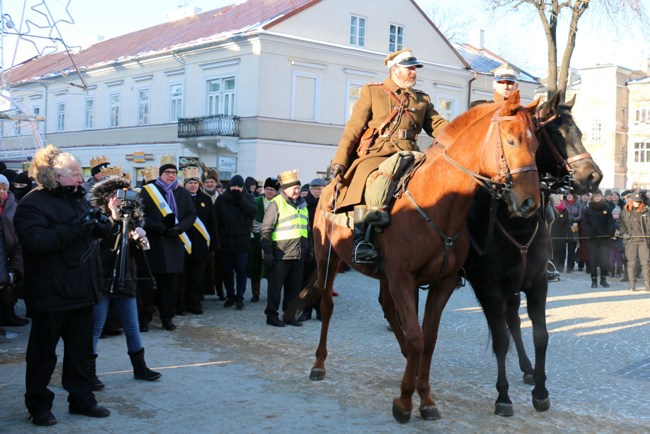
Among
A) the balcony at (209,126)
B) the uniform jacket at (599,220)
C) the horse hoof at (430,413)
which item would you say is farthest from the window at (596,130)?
the horse hoof at (430,413)

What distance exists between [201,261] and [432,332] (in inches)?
224

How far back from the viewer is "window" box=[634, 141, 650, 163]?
6706cm

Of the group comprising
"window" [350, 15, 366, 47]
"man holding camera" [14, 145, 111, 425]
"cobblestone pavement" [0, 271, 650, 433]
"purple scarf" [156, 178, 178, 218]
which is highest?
"window" [350, 15, 366, 47]

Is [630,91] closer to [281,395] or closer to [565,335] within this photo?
[565,335]

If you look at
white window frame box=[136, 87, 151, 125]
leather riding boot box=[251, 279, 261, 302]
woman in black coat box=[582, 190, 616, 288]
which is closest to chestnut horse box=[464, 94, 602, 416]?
leather riding boot box=[251, 279, 261, 302]

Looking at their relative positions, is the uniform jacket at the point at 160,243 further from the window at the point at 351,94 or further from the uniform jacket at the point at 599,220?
the window at the point at 351,94

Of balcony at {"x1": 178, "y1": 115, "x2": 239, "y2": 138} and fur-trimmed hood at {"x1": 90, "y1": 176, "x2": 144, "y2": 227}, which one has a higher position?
balcony at {"x1": 178, "y1": 115, "x2": 239, "y2": 138}

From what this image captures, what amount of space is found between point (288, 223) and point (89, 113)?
35.0 meters

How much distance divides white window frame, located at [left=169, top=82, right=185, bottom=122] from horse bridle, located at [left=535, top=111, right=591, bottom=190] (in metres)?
31.3

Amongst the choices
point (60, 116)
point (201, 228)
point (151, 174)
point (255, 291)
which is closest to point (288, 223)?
point (201, 228)

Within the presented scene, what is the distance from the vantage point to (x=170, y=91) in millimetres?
37188

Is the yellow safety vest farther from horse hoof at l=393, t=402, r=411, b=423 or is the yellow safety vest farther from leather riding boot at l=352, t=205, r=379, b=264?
horse hoof at l=393, t=402, r=411, b=423

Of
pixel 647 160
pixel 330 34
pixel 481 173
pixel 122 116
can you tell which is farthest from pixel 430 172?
pixel 647 160

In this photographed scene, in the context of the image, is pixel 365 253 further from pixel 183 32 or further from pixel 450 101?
pixel 183 32
